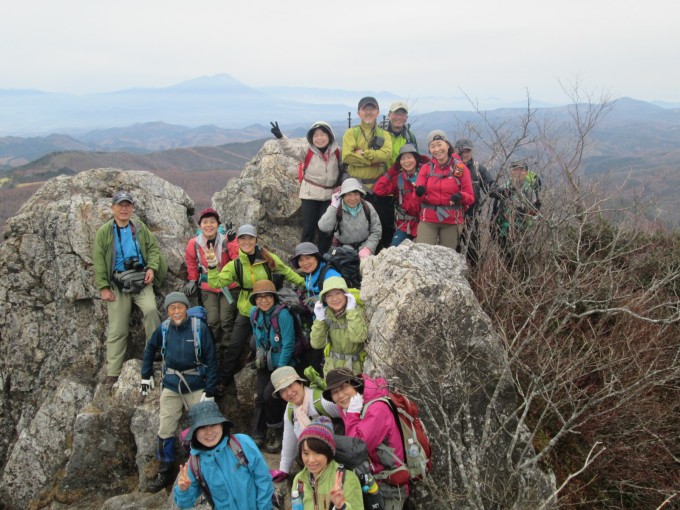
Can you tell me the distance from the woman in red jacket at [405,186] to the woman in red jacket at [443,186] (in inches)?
10.5

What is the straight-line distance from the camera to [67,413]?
9.33 metres

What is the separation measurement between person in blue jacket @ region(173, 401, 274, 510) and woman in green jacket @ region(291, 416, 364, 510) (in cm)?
70

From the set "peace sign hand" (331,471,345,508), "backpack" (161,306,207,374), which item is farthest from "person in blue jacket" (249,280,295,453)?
"peace sign hand" (331,471,345,508)

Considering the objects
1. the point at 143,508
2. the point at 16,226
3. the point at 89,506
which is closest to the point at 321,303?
the point at 143,508

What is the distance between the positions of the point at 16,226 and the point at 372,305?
8883 millimetres

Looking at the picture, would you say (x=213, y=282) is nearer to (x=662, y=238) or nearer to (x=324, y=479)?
(x=324, y=479)

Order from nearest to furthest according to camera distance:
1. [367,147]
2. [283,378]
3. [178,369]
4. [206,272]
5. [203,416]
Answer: [203,416], [283,378], [178,369], [206,272], [367,147]

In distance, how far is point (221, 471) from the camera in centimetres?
483

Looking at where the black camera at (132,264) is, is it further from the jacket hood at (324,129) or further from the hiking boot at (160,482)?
the jacket hood at (324,129)

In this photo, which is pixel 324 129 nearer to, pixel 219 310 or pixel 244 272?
pixel 244 272

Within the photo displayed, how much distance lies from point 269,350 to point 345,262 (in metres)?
2.07

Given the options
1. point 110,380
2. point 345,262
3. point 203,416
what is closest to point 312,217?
point 345,262

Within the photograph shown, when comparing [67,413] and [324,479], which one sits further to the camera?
[67,413]

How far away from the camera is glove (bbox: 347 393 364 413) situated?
502 cm
